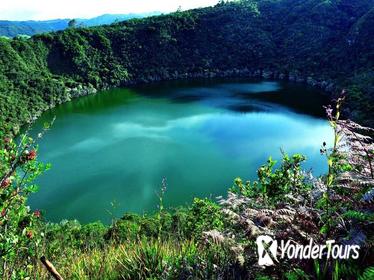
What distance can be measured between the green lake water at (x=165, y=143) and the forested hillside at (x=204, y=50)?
5.89m

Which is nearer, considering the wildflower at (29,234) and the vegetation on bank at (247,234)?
the vegetation on bank at (247,234)

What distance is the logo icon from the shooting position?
3.02 metres

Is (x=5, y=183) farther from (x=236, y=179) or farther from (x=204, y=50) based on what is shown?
(x=204, y=50)

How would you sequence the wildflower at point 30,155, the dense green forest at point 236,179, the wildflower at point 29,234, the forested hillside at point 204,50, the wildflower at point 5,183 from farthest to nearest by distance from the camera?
the forested hillside at point 204,50 < the wildflower at point 30,155 < the wildflower at point 29,234 < the wildflower at point 5,183 < the dense green forest at point 236,179

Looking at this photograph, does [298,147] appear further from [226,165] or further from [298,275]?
[298,275]

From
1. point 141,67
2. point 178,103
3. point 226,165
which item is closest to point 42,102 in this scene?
point 178,103

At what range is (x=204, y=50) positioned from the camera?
8169 cm

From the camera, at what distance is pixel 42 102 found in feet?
174

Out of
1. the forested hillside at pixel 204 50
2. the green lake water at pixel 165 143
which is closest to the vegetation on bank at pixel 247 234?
the green lake water at pixel 165 143

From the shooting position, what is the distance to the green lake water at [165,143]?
26.2 m

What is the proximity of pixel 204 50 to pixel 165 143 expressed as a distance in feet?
161

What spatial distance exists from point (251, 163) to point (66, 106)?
1330 inches

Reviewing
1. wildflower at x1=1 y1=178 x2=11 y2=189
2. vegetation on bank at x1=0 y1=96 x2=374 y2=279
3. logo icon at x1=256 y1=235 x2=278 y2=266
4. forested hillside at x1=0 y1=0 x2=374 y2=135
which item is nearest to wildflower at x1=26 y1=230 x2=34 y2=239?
vegetation on bank at x1=0 y1=96 x2=374 y2=279

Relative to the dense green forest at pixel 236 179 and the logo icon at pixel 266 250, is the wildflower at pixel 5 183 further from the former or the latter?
the logo icon at pixel 266 250
